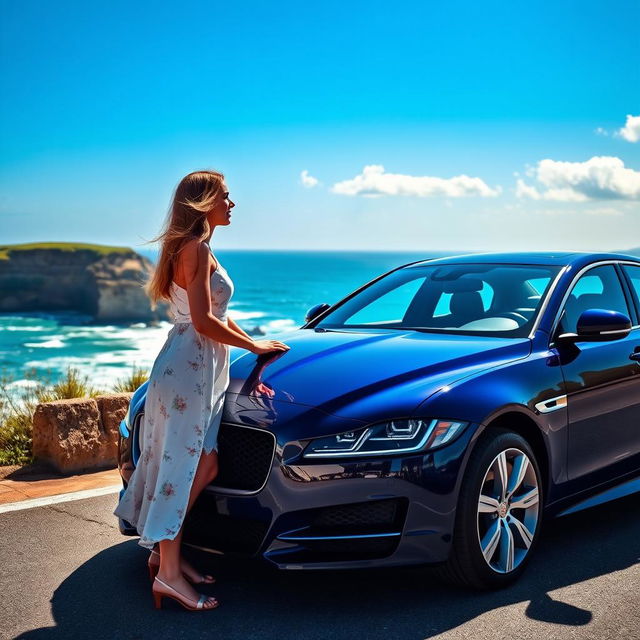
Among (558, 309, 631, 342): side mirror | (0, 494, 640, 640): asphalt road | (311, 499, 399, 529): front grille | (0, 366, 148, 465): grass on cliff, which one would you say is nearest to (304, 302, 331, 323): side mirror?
(558, 309, 631, 342): side mirror

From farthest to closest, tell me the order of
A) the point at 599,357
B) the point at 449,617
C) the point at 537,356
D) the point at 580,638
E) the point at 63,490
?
the point at 63,490 → the point at 599,357 → the point at 537,356 → the point at 449,617 → the point at 580,638

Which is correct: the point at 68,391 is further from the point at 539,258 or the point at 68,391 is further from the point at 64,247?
the point at 64,247

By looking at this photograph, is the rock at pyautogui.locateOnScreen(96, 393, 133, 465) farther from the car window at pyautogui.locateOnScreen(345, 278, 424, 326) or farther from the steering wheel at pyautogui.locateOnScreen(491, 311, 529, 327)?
the steering wheel at pyautogui.locateOnScreen(491, 311, 529, 327)

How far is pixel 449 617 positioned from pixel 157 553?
1.34 meters

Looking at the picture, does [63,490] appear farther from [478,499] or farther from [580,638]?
[580,638]

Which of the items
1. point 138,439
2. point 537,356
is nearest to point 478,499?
point 537,356

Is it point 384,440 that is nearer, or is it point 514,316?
point 384,440

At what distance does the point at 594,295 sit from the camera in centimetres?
512

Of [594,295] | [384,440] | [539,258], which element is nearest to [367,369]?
[384,440]

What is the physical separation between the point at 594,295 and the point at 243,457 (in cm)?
250

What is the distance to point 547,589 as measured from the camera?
392 centimetres

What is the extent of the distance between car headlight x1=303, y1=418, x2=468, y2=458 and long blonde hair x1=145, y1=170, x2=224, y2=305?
3.37ft

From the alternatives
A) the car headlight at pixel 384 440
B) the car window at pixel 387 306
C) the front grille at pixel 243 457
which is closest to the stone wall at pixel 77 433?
the car window at pixel 387 306

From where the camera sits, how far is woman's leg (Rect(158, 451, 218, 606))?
3.74 meters
